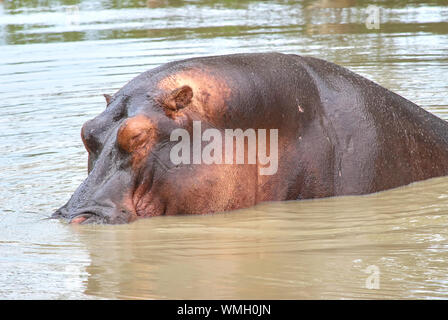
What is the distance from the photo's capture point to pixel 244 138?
5719 millimetres

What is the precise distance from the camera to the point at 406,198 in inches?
237

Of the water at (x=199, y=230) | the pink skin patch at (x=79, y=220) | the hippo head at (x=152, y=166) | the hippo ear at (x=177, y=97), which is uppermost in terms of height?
the hippo ear at (x=177, y=97)

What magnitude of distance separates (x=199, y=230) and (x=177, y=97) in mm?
777

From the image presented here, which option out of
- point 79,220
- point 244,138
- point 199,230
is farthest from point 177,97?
point 79,220

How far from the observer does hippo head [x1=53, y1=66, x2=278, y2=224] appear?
5441mm

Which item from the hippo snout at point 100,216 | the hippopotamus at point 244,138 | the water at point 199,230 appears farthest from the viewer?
the hippopotamus at point 244,138

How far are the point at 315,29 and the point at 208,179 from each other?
8.61 m

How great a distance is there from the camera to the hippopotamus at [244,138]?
18.0 feet

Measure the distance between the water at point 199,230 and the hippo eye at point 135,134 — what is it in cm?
44

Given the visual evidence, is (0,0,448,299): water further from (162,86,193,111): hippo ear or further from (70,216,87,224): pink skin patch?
(162,86,193,111): hippo ear

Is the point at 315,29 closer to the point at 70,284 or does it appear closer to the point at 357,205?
the point at 357,205
